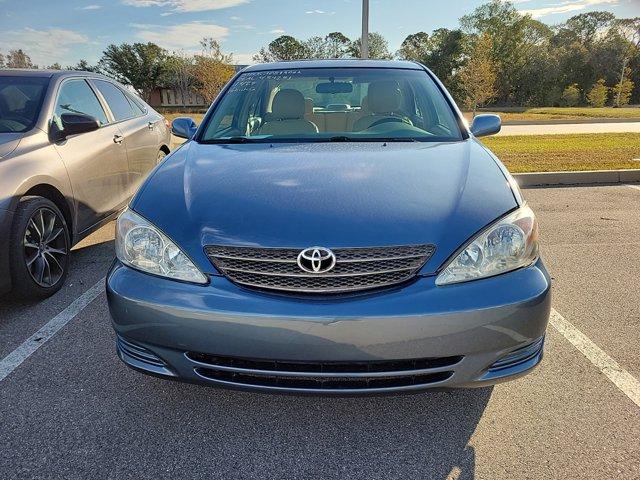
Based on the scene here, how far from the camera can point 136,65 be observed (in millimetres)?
55844

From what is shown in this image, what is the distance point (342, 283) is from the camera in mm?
1880

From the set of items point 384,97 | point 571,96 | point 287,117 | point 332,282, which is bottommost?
point 571,96

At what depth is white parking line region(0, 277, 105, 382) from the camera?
2748mm

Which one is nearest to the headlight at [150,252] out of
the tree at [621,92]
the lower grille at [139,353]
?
the lower grille at [139,353]

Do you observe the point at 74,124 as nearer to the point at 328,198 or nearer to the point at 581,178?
the point at 328,198

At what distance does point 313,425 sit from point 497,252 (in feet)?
3.52

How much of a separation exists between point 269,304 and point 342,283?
280 millimetres

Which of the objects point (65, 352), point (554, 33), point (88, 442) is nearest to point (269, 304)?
point (88, 442)

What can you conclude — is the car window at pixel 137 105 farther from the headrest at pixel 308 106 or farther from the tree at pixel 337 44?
the tree at pixel 337 44

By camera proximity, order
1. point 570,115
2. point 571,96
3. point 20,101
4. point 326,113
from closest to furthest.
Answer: point 326,113
point 20,101
point 570,115
point 571,96

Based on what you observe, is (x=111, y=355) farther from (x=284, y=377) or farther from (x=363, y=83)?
(x=363, y=83)

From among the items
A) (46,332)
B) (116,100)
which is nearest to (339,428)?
(46,332)

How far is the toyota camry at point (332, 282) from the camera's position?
71.8 inches

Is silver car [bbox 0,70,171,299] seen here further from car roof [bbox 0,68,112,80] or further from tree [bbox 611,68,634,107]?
tree [bbox 611,68,634,107]
